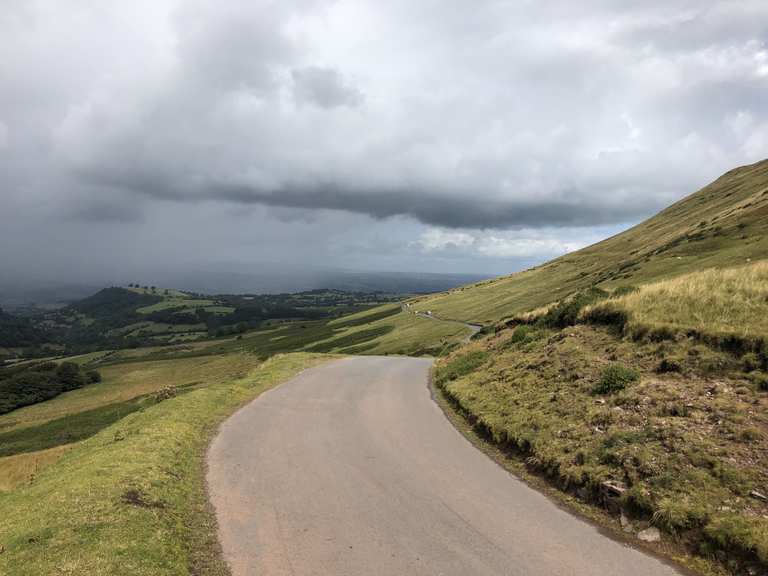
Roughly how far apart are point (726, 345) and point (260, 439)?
16.9 meters

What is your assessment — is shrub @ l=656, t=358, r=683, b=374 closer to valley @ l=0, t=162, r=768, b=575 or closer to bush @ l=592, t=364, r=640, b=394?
valley @ l=0, t=162, r=768, b=575

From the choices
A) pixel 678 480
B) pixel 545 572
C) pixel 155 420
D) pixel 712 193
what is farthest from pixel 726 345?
pixel 712 193

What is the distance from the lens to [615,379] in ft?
50.5

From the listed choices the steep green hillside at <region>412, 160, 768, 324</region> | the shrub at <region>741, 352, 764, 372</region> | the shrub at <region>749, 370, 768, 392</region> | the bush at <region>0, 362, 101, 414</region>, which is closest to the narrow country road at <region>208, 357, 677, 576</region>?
the shrub at <region>749, 370, 768, 392</region>

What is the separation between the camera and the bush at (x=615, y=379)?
49.4ft

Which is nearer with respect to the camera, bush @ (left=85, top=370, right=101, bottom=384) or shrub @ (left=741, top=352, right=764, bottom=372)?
shrub @ (left=741, top=352, right=764, bottom=372)

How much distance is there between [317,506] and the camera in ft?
34.7

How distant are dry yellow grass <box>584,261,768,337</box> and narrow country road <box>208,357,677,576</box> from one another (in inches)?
401

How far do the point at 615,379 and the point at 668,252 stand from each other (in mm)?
47490

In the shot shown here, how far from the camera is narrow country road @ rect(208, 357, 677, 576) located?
27.0 feet

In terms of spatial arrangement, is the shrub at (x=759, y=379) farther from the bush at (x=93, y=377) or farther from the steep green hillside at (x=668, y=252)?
the bush at (x=93, y=377)

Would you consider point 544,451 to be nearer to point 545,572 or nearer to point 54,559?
point 545,572

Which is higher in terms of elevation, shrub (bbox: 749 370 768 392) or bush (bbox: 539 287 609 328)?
bush (bbox: 539 287 609 328)

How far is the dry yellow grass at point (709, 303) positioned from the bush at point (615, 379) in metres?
3.57
